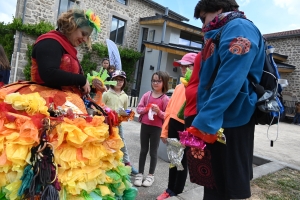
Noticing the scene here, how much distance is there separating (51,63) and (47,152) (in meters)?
0.62

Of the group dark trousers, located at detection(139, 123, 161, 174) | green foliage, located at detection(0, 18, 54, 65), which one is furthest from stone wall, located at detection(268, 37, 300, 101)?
dark trousers, located at detection(139, 123, 161, 174)

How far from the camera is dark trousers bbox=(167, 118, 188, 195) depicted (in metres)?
2.70

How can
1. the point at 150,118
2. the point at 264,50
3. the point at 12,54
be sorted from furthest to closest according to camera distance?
the point at 12,54 → the point at 150,118 → the point at 264,50

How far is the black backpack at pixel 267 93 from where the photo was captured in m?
1.47

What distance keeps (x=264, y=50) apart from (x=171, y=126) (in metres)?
1.65

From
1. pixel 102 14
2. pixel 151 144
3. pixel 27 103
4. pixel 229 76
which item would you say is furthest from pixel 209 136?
pixel 102 14

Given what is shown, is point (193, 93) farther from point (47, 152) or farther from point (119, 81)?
point (119, 81)

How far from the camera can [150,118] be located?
10.6ft

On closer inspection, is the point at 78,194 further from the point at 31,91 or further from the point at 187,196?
the point at 187,196

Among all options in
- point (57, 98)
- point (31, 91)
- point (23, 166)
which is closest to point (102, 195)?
point (23, 166)

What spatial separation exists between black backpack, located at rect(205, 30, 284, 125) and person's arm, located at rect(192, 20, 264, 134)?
0.35 ft

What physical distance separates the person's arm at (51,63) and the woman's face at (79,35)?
0.20 metres

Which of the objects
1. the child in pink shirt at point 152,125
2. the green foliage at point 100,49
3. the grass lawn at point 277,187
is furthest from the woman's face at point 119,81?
A: the green foliage at point 100,49

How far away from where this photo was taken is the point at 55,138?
1499 millimetres
